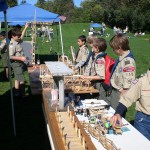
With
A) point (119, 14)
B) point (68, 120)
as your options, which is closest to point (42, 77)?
point (68, 120)

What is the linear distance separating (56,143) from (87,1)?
103099 mm

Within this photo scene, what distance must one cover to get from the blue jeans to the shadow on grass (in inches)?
68.7

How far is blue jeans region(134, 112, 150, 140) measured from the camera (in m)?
3.33

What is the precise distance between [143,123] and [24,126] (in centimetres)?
325

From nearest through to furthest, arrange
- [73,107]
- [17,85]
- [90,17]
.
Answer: [73,107] < [17,85] < [90,17]

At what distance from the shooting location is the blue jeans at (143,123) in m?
3.33

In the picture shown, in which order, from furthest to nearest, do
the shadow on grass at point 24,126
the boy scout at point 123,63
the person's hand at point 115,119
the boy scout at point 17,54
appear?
the boy scout at point 17,54
the shadow on grass at point 24,126
the boy scout at point 123,63
the person's hand at point 115,119

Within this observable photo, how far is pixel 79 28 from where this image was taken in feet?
187

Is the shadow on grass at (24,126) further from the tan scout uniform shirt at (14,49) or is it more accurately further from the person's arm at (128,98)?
the person's arm at (128,98)

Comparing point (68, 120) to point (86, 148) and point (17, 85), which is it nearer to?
point (86, 148)

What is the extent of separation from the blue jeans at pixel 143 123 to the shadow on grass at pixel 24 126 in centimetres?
175

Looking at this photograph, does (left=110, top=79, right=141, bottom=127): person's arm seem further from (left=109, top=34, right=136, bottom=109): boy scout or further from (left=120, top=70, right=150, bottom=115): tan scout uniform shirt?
(left=109, top=34, right=136, bottom=109): boy scout

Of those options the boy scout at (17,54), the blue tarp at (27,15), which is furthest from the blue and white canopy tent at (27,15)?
the boy scout at (17,54)

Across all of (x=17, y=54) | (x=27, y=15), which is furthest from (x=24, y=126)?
(x=27, y=15)
